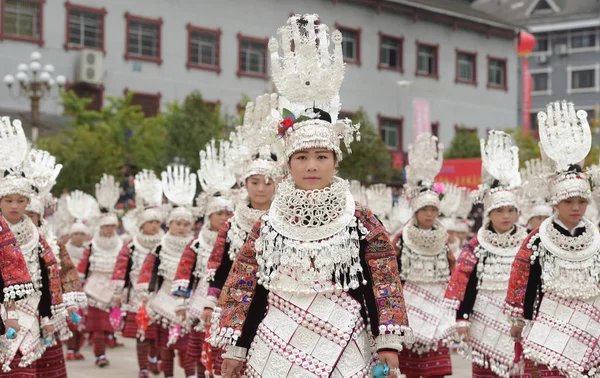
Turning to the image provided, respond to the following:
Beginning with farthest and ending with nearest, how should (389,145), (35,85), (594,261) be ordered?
(389,145)
(35,85)
(594,261)

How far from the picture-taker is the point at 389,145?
43.6 m

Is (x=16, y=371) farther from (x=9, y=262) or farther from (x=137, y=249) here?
(x=137, y=249)

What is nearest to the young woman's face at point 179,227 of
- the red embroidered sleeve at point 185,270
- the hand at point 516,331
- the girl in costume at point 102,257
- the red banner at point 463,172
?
the red embroidered sleeve at point 185,270

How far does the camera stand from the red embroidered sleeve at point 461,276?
33.0 feet

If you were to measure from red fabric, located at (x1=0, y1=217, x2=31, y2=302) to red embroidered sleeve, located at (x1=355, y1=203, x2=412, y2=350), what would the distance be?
3072 millimetres

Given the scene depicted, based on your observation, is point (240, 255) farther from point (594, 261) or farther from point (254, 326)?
point (594, 261)

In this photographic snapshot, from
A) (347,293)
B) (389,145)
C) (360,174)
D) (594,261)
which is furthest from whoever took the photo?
(389,145)

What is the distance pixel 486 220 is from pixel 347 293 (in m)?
4.70

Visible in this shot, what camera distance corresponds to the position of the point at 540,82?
60.6 metres

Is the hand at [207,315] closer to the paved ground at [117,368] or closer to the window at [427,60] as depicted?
the paved ground at [117,368]

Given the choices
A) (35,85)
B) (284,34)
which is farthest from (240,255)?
(35,85)

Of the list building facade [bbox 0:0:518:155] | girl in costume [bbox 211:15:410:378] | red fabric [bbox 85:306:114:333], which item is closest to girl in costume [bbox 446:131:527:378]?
girl in costume [bbox 211:15:410:378]

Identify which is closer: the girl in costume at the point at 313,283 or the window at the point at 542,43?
the girl in costume at the point at 313,283

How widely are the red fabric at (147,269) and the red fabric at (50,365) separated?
8.16 feet
